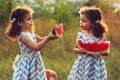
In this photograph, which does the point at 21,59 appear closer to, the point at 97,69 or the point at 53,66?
the point at 97,69

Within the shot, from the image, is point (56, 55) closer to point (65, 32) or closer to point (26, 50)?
point (65, 32)

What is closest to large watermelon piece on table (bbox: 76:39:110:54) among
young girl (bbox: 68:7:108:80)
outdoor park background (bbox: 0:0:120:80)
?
young girl (bbox: 68:7:108:80)

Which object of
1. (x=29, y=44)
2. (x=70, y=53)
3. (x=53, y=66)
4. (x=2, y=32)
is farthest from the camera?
(x=2, y=32)

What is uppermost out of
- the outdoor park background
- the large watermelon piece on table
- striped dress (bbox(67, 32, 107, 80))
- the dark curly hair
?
the dark curly hair

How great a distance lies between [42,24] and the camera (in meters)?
9.41

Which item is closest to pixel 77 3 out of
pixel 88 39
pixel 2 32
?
pixel 2 32

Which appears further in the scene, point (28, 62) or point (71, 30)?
point (71, 30)

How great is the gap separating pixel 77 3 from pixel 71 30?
Answer: 1.40m

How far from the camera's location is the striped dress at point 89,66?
5.89 m

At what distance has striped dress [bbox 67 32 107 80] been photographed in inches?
232

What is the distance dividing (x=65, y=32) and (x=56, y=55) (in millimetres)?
1233

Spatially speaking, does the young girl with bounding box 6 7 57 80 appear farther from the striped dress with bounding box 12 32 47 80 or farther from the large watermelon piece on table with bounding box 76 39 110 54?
the large watermelon piece on table with bounding box 76 39 110 54

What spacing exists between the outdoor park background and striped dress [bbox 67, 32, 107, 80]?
94cm

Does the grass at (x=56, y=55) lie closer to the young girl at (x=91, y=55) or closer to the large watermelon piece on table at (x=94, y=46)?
the young girl at (x=91, y=55)
